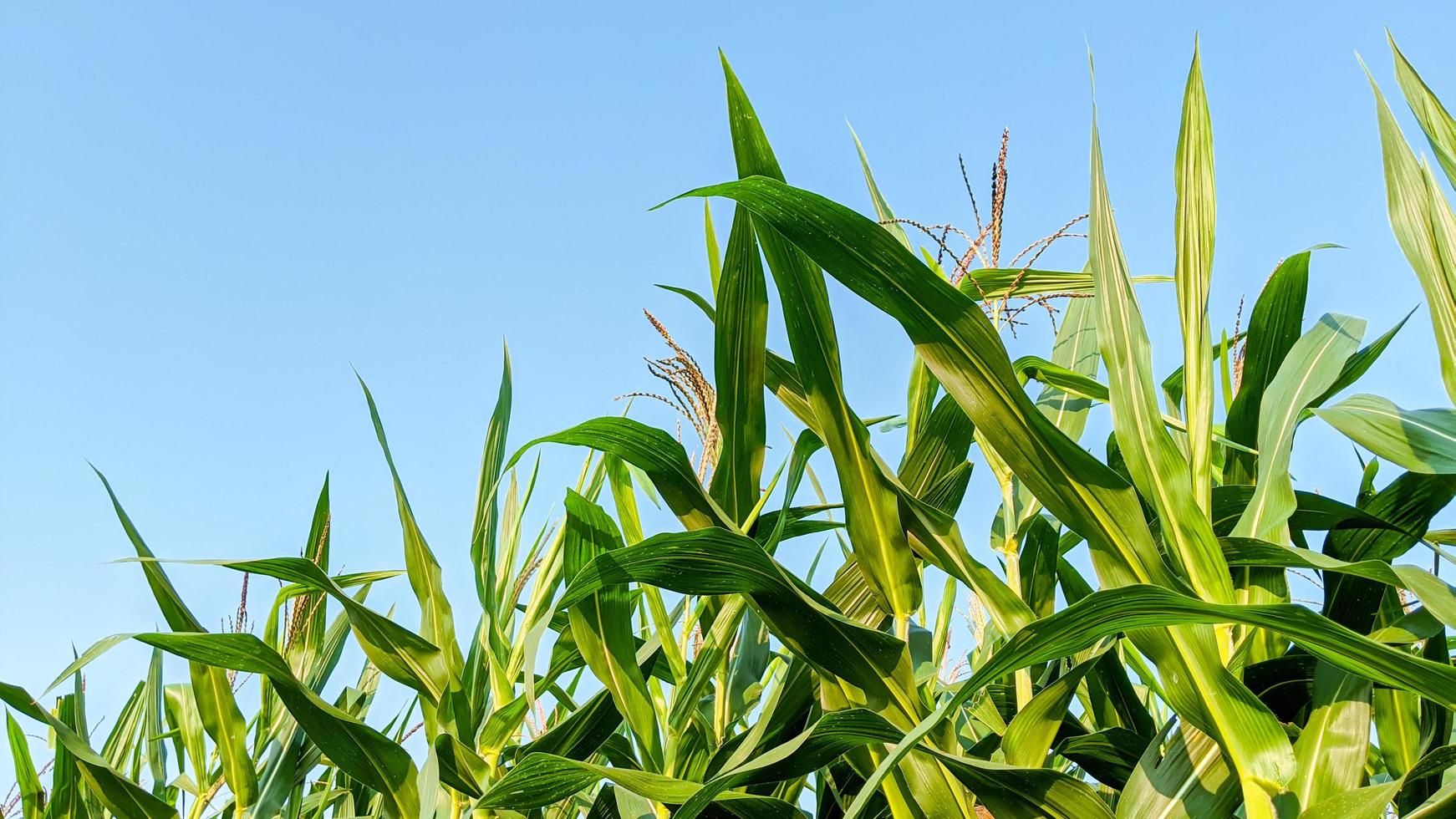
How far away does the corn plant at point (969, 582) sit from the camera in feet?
2.54

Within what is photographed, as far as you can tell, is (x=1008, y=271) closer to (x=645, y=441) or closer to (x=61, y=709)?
(x=645, y=441)

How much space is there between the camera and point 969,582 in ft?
3.10

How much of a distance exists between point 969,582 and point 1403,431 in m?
0.38

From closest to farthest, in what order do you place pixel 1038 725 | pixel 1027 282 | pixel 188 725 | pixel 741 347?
pixel 1038 725 → pixel 741 347 → pixel 1027 282 → pixel 188 725

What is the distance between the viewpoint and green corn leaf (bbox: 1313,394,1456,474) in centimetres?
83

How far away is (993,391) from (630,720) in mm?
581

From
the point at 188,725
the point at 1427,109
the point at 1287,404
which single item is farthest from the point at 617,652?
the point at 1427,109

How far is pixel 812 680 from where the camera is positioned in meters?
1.06

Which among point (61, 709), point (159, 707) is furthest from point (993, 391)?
point (159, 707)

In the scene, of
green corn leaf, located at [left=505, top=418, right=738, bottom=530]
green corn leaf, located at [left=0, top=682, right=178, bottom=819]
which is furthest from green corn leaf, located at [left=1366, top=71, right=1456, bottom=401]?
green corn leaf, located at [left=0, top=682, right=178, bottom=819]

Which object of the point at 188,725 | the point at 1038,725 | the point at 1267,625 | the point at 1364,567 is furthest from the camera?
the point at 188,725

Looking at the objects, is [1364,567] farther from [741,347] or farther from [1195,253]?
[741,347]

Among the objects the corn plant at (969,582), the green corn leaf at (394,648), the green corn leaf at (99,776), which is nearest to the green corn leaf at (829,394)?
the corn plant at (969,582)

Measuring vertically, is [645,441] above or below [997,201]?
below
